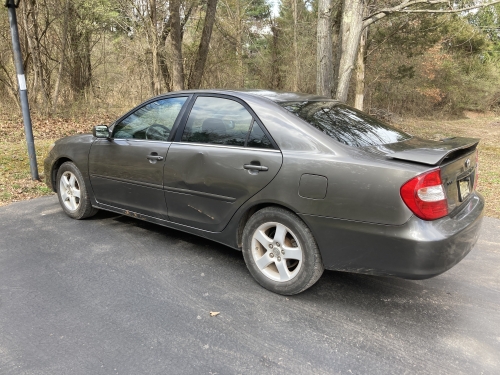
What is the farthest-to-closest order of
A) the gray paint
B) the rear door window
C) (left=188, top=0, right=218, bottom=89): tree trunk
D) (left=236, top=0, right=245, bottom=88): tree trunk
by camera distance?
1. (left=236, top=0, right=245, bottom=88): tree trunk
2. (left=188, top=0, right=218, bottom=89): tree trunk
3. the rear door window
4. the gray paint

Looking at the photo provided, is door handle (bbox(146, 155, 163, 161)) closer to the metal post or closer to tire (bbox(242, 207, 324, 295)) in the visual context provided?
tire (bbox(242, 207, 324, 295))

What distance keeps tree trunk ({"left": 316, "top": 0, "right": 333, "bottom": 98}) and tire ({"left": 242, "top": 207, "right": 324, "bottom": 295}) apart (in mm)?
5831

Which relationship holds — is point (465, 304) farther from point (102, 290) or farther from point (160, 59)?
point (160, 59)

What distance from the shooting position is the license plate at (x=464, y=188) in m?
2.84

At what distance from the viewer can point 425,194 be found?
96.9 inches

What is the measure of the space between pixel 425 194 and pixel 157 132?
8.35 feet

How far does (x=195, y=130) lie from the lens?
3.57m

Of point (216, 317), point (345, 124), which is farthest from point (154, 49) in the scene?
point (216, 317)

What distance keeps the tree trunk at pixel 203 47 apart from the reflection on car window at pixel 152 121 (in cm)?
1027

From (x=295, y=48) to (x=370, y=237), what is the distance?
70.7 feet

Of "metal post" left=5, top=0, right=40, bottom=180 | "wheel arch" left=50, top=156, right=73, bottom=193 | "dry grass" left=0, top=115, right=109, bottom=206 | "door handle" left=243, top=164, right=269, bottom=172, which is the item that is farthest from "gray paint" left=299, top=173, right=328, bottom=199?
"metal post" left=5, top=0, right=40, bottom=180

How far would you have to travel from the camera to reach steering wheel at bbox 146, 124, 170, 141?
3779mm

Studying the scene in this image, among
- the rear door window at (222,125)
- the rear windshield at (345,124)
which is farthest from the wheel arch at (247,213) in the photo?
the rear windshield at (345,124)

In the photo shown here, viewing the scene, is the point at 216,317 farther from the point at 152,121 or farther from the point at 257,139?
the point at 152,121
